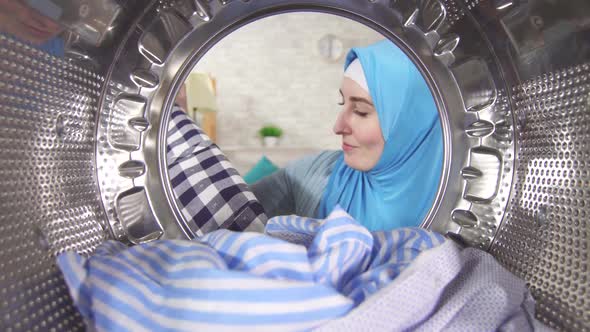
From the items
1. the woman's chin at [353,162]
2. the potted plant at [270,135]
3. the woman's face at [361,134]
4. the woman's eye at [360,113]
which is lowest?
the potted plant at [270,135]

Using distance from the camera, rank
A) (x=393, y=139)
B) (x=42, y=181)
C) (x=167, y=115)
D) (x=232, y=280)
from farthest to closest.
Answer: (x=393, y=139) → (x=167, y=115) → (x=42, y=181) → (x=232, y=280)

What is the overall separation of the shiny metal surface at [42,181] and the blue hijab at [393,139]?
0.63 metres

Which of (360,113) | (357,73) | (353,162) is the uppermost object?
(357,73)

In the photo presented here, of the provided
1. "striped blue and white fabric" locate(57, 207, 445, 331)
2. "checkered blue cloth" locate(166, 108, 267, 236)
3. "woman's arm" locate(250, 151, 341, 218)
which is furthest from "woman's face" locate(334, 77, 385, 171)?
"striped blue and white fabric" locate(57, 207, 445, 331)

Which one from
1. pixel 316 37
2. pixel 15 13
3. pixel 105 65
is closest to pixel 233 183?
pixel 105 65

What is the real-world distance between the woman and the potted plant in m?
1.48

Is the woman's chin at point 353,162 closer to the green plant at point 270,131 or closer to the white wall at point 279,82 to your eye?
the white wall at point 279,82

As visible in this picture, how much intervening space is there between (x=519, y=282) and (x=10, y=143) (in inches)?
22.0

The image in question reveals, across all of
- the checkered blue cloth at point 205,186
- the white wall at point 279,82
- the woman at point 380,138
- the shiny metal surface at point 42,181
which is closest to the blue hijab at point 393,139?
the woman at point 380,138

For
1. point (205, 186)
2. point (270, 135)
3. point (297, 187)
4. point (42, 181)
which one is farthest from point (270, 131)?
point (42, 181)

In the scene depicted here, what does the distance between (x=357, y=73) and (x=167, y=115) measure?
0.62 m

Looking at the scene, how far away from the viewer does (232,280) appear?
0.36 m

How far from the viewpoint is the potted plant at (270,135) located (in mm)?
2598

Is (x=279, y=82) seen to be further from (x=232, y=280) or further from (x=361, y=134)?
(x=232, y=280)
